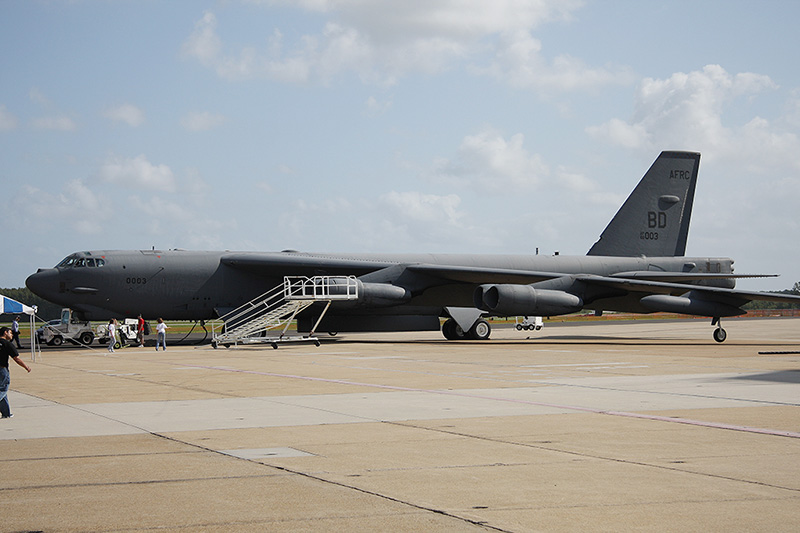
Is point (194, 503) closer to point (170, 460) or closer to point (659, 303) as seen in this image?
point (170, 460)

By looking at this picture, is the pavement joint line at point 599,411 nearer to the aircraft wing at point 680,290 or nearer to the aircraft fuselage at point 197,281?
the aircraft fuselage at point 197,281

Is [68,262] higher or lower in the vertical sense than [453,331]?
higher

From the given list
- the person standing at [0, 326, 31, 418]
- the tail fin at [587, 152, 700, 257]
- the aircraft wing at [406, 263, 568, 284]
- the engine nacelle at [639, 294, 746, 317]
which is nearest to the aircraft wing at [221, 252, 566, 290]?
the aircraft wing at [406, 263, 568, 284]

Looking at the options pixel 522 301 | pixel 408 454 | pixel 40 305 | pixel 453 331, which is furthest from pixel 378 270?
pixel 40 305

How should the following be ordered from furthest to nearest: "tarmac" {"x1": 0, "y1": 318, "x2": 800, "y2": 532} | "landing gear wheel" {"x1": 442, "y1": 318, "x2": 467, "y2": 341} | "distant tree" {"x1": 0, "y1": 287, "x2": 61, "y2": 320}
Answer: "distant tree" {"x1": 0, "y1": 287, "x2": 61, "y2": 320} → "landing gear wheel" {"x1": 442, "y1": 318, "x2": 467, "y2": 341} → "tarmac" {"x1": 0, "y1": 318, "x2": 800, "y2": 532}

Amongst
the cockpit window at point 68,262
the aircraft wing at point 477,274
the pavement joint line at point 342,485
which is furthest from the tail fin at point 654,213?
the pavement joint line at point 342,485

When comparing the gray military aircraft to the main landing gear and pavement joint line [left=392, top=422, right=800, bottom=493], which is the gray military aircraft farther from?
pavement joint line [left=392, top=422, right=800, bottom=493]

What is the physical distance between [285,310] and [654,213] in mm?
18459

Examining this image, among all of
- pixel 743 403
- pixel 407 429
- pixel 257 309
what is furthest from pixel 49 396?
pixel 257 309

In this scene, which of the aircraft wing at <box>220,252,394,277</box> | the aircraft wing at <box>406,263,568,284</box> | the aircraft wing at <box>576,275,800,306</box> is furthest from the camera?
the aircraft wing at <box>220,252,394,277</box>

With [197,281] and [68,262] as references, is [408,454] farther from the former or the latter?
[68,262]

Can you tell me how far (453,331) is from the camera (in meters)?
36.9

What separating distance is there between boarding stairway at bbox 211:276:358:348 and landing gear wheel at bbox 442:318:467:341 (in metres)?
5.94

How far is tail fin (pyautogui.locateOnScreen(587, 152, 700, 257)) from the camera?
39.9m
